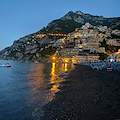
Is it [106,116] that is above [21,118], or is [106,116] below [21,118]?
above

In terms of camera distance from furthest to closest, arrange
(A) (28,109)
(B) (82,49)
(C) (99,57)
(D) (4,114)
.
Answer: (B) (82,49)
(C) (99,57)
(A) (28,109)
(D) (4,114)

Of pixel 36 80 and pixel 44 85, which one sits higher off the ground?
pixel 44 85

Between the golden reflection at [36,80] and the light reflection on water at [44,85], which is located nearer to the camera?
the light reflection on water at [44,85]

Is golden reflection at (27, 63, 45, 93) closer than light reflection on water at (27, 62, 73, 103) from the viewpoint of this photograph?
No

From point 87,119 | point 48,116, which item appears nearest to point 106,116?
point 87,119

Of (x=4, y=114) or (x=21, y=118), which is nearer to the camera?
(x=21, y=118)

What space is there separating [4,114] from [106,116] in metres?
11.2

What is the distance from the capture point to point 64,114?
11727 mm

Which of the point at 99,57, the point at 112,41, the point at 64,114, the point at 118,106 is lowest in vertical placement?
the point at 64,114

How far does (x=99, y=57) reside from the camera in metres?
129

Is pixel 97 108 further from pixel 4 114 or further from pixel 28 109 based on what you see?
pixel 4 114

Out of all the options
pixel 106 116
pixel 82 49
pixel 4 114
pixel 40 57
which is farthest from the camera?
pixel 40 57

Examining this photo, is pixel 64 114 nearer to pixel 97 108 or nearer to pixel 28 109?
pixel 97 108

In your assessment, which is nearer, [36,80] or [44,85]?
[44,85]
